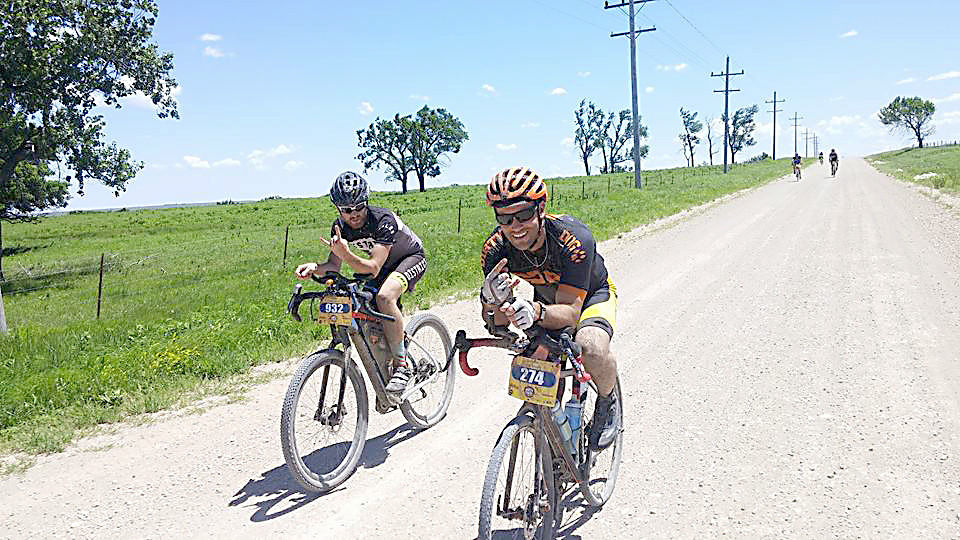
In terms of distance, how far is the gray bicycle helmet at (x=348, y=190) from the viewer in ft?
15.9

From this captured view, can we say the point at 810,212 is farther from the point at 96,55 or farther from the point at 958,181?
the point at 96,55

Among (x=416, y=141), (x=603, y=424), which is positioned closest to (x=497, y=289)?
(x=603, y=424)

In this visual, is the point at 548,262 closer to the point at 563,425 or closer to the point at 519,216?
the point at 519,216

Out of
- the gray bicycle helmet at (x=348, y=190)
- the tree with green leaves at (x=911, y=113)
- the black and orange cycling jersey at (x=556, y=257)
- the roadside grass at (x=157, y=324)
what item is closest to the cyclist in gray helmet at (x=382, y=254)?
the gray bicycle helmet at (x=348, y=190)

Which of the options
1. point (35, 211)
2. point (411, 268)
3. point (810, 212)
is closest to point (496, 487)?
point (411, 268)

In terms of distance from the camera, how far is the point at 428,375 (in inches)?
220

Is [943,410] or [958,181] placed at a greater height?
[958,181]

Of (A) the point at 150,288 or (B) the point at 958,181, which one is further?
(B) the point at 958,181

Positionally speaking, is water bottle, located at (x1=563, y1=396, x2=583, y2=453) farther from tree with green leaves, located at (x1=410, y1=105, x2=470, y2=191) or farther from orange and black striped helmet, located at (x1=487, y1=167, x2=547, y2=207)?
A: tree with green leaves, located at (x1=410, y1=105, x2=470, y2=191)

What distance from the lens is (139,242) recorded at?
3706 cm

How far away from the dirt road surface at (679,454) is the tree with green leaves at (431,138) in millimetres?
79270

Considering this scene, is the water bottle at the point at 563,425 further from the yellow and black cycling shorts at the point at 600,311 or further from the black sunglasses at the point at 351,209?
the black sunglasses at the point at 351,209

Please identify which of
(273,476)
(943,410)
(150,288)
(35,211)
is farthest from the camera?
(35,211)

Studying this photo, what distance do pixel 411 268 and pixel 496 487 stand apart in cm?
256
